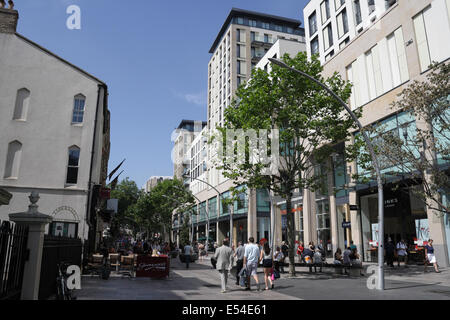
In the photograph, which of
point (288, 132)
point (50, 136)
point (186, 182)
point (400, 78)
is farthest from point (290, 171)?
point (186, 182)

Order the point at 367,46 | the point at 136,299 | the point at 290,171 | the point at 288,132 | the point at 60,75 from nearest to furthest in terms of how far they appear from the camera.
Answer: the point at 136,299
the point at 288,132
the point at 290,171
the point at 60,75
the point at 367,46

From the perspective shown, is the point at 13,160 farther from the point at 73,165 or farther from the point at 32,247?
the point at 32,247

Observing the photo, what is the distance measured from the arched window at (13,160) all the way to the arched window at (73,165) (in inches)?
113

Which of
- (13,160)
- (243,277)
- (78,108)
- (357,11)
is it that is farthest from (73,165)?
(357,11)

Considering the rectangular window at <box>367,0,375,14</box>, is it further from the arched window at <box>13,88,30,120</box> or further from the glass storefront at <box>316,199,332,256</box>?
the arched window at <box>13,88,30,120</box>

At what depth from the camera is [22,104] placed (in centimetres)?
2169

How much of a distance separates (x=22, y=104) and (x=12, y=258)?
1811cm

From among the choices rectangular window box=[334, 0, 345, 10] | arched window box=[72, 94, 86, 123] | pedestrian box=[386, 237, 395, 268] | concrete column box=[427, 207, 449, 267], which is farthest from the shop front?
arched window box=[72, 94, 86, 123]

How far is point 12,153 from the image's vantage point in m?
21.0

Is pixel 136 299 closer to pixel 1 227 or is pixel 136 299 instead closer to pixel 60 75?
pixel 1 227

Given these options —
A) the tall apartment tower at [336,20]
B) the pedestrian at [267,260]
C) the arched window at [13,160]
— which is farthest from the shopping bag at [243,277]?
the tall apartment tower at [336,20]
